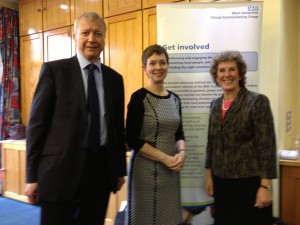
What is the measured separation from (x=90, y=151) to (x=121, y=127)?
270 mm

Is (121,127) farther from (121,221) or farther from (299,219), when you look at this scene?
(299,219)

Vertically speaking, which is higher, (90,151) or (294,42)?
(294,42)

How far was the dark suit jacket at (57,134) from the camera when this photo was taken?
1.24m

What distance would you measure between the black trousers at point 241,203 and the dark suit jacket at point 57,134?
0.74 m

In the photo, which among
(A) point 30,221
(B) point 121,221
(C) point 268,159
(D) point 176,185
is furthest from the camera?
(A) point 30,221

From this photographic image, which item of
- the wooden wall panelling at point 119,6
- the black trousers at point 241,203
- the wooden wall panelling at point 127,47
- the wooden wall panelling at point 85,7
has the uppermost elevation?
the wooden wall panelling at point 85,7

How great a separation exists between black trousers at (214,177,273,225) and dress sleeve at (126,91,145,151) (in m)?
0.48

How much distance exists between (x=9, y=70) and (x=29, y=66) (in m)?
0.28

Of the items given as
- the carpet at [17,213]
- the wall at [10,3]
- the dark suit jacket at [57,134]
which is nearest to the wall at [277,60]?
the dark suit jacket at [57,134]

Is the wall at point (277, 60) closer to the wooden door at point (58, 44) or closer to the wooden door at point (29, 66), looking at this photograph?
the wooden door at point (58, 44)

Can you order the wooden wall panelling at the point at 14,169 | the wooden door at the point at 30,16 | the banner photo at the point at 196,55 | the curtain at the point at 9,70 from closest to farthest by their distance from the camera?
the banner photo at the point at 196,55
the wooden wall panelling at the point at 14,169
the wooden door at the point at 30,16
the curtain at the point at 9,70

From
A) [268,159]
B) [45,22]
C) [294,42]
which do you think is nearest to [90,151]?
[268,159]

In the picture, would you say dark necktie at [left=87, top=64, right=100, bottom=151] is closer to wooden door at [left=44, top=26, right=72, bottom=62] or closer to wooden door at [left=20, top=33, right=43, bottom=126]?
wooden door at [left=44, top=26, right=72, bottom=62]

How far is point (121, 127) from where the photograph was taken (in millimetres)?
1533
